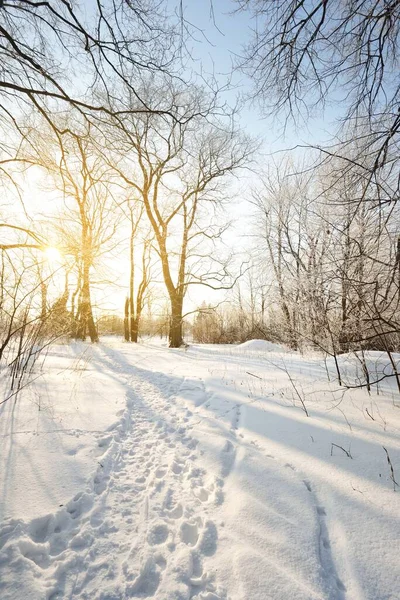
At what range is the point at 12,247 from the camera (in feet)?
9.91

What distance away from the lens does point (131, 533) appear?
59.9 inches

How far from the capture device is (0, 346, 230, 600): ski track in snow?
1.21m

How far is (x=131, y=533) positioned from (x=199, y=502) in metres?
0.50

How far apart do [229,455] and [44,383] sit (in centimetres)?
325

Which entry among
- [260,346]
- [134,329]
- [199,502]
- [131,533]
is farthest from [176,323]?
[131,533]

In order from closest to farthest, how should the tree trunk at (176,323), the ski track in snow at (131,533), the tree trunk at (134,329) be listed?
the ski track in snow at (131,533) → the tree trunk at (176,323) → the tree trunk at (134,329)

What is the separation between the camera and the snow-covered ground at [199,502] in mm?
1212

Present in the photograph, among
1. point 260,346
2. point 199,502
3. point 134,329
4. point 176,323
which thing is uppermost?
point 176,323

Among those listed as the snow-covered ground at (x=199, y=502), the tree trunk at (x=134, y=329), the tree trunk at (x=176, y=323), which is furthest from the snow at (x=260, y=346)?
the snow-covered ground at (x=199, y=502)

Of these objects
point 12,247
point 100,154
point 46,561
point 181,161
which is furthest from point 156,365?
point 181,161

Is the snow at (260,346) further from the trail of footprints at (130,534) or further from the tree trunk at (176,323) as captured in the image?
the trail of footprints at (130,534)

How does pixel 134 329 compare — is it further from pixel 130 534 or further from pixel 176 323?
pixel 130 534

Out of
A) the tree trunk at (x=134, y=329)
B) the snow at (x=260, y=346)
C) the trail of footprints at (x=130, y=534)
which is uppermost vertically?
the tree trunk at (x=134, y=329)

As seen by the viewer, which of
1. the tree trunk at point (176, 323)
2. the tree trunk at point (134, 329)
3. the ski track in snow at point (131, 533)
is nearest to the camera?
the ski track in snow at point (131, 533)
